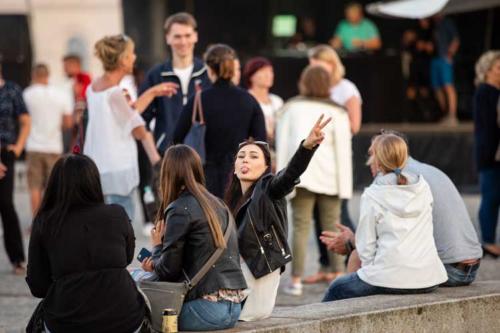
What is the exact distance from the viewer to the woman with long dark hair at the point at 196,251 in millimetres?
6379

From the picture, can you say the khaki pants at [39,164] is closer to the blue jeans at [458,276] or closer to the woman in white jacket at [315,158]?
the woman in white jacket at [315,158]

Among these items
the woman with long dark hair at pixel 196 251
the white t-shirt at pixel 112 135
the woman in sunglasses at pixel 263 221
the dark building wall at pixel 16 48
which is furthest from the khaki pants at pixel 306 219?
the dark building wall at pixel 16 48

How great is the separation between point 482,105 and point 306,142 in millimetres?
4922

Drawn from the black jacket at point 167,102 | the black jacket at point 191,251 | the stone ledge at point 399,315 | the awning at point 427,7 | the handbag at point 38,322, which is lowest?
the stone ledge at point 399,315

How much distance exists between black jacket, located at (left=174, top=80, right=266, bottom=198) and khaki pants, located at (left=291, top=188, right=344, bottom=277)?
39.9 inches

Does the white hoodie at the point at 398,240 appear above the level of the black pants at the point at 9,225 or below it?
above

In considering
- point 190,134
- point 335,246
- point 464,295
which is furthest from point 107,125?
point 464,295

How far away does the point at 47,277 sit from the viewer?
20.4 feet

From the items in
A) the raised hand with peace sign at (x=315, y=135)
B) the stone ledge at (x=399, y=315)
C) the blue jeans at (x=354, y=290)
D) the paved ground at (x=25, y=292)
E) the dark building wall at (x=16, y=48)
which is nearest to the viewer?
the stone ledge at (x=399, y=315)

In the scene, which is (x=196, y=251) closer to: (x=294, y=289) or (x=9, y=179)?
(x=294, y=289)

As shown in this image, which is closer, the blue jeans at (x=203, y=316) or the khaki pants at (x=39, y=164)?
the blue jeans at (x=203, y=316)

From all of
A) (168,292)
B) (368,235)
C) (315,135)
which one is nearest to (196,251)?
(168,292)

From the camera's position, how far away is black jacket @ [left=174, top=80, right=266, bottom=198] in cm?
904

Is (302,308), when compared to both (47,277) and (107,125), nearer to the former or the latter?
(47,277)
